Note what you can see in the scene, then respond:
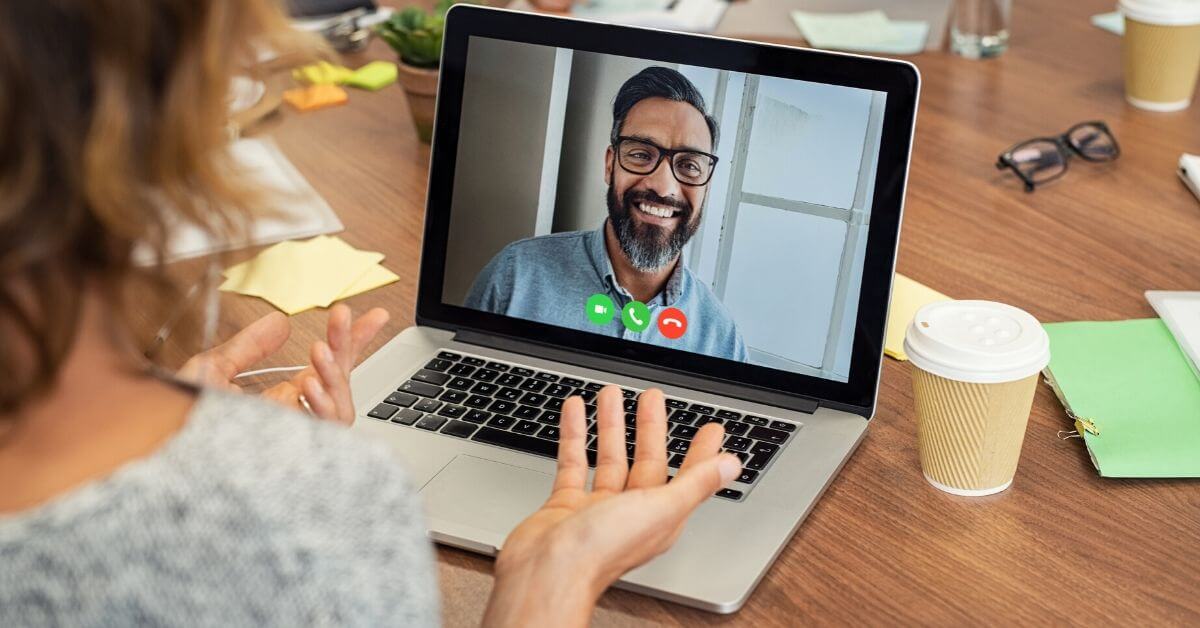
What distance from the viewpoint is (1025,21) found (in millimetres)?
1858

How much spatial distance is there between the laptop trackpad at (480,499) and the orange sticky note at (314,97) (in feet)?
2.75

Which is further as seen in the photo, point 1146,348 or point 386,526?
point 1146,348

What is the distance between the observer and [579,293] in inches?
40.0

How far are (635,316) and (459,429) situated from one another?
0.18 m

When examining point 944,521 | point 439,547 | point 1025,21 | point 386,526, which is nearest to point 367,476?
point 386,526

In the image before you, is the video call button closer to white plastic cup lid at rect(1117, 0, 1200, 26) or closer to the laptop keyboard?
the laptop keyboard

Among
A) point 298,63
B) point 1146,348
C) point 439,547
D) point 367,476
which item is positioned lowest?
point 439,547

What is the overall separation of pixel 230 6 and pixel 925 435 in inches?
23.8

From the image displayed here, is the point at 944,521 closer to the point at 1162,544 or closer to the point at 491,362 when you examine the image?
the point at 1162,544

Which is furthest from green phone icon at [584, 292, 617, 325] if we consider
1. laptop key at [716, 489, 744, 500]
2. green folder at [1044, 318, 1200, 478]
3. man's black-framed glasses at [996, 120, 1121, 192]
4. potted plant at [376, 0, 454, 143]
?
man's black-framed glasses at [996, 120, 1121, 192]

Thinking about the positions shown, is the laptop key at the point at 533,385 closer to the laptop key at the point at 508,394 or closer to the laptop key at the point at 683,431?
the laptop key at the point at 508,394

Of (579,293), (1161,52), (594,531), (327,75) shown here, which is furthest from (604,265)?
(1161,52)

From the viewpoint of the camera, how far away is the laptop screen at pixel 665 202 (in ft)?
3.08

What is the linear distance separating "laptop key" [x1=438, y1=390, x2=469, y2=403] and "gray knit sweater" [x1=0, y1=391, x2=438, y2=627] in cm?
45
